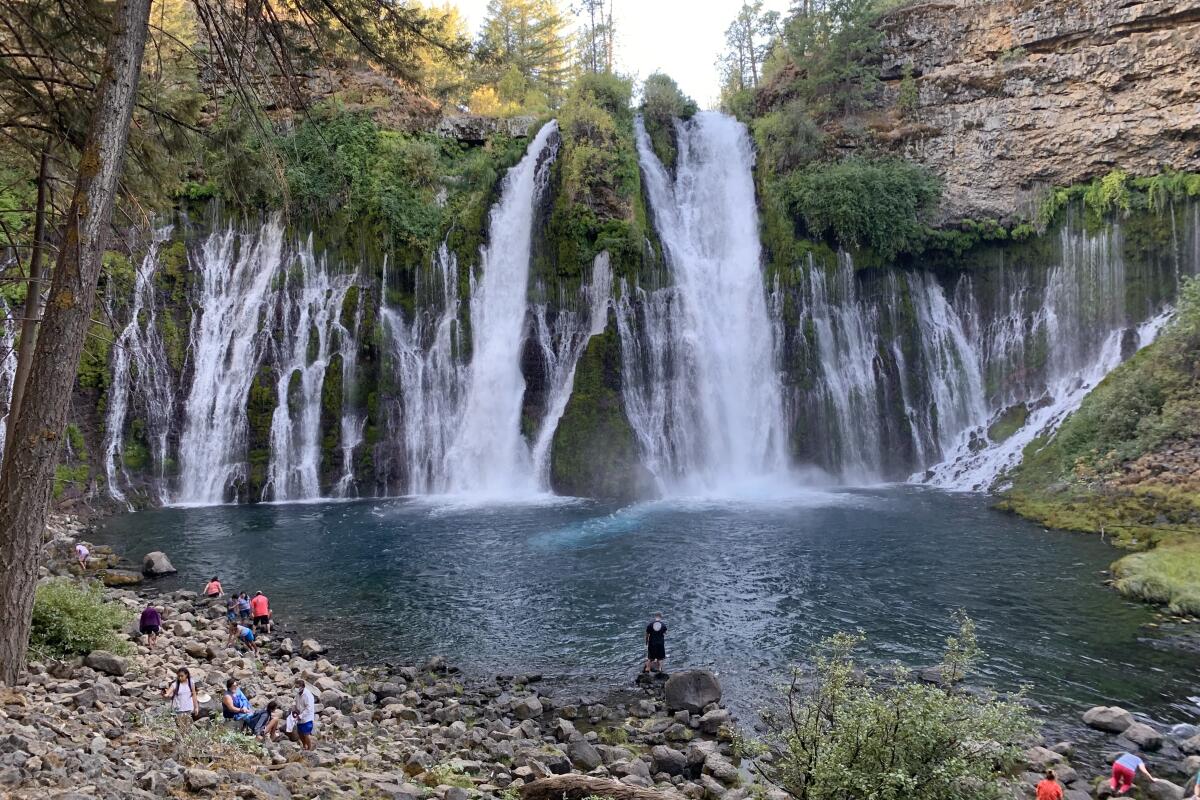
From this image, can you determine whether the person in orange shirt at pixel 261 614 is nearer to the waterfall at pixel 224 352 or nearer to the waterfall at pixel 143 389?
the waterfall at pixel 224 352

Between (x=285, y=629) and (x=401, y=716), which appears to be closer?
(x=401, y=716)

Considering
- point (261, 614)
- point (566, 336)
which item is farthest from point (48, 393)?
A: point (566, 336)

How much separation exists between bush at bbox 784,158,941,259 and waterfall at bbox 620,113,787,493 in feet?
8.61

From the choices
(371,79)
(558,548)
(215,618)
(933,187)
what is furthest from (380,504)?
(933,187)

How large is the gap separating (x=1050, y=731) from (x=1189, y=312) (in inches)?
795

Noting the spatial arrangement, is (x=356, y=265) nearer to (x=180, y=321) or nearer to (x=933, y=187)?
(x=180, y=321)

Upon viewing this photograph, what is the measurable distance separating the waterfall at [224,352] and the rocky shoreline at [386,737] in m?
14.9

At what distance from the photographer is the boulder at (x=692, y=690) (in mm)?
11109

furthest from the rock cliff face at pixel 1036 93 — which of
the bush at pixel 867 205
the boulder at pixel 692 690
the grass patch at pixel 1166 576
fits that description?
the boulder at pixel 692 690

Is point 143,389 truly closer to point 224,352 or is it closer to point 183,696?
point 224,352

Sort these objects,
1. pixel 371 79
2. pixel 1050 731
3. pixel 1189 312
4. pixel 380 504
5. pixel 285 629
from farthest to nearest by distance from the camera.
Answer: pixel 371 79 < pixel 380 504 < pixel 1189 312 < pixel 285 629 < pixel 1050 731

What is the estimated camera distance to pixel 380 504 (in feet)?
89.4

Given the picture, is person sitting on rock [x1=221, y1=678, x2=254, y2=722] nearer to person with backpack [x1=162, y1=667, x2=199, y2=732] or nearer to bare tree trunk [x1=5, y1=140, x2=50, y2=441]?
person with backpack [x1=162, y1=667, x2=199, y2=732]

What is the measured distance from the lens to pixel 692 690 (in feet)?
36.9
